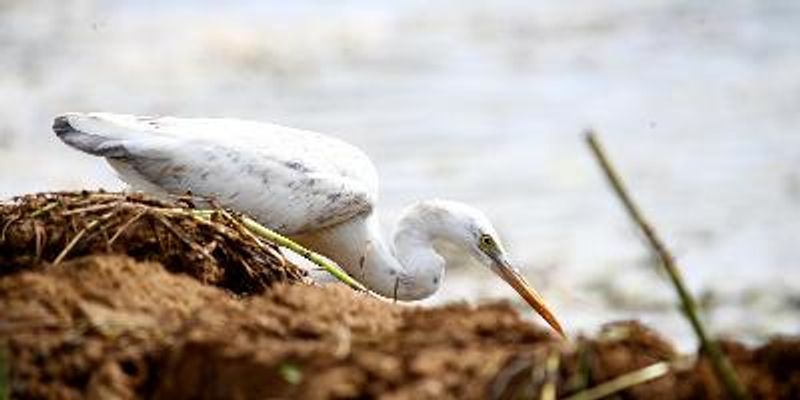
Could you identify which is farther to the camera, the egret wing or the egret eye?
the egret eye

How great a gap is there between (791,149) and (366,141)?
4031 millimetres

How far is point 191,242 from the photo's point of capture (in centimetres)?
617

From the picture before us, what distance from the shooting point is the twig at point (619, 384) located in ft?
15.2

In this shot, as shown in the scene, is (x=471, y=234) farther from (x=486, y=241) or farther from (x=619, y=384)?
(x=619, y=384)

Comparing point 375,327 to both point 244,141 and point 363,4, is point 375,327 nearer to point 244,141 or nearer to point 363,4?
point 244,141

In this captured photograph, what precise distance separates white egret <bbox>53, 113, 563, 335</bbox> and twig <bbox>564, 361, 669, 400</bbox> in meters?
4.15

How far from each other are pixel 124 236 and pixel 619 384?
6.21 feet

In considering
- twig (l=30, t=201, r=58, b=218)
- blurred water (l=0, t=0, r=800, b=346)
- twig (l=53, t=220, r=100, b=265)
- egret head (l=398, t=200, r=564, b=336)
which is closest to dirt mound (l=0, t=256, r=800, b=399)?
twig (l=53, t=220, r=100, b=265)

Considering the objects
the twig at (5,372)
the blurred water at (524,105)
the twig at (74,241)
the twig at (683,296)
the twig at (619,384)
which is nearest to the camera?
the twig at (683,296)

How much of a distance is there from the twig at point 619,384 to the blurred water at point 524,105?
30.6ft

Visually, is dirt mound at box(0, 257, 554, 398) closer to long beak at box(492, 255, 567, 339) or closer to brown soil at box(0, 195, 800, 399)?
brown soil at box(0, 195, 800, 399)

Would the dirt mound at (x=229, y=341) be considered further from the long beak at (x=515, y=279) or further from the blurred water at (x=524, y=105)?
the blurred water at (x=524, y=105)

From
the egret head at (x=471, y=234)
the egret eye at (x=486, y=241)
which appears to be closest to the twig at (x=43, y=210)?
the egret head at (x=471, y=234)

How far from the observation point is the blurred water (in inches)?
676
